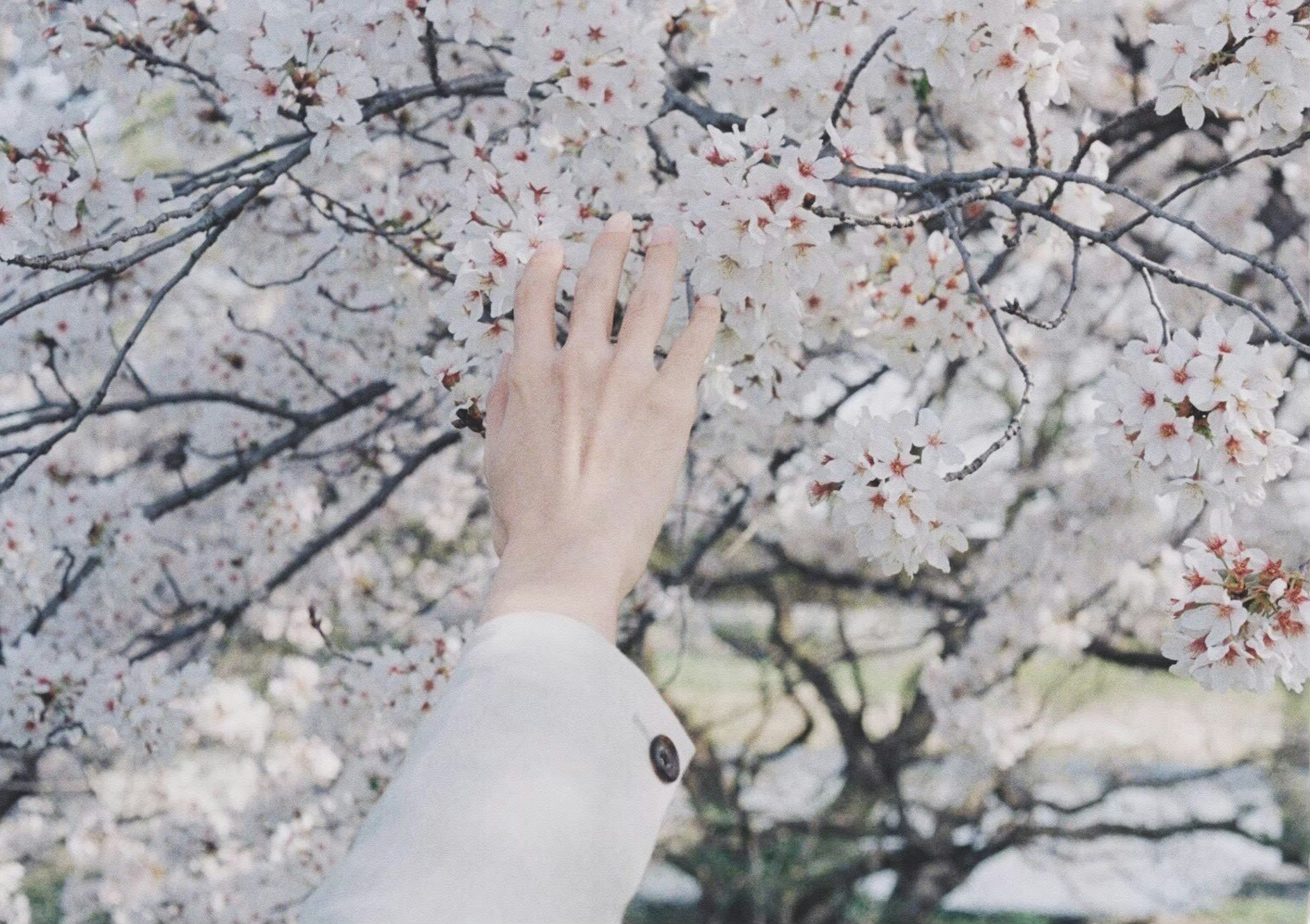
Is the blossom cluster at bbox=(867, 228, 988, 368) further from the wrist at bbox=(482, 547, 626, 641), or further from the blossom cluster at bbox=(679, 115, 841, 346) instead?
the wrist at bbox=(482, 547, 626, 641)

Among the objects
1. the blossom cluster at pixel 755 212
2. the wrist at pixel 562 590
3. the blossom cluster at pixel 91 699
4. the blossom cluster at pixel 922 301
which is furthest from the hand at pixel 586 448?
the blossom cluster at pixel 91 699

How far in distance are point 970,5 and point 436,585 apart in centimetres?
423

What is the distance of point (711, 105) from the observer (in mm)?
2738

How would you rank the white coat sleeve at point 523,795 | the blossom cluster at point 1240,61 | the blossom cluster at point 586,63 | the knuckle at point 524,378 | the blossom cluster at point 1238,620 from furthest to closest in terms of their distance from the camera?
the blossom cluster at point 586,63 < the blossom cluster at point 1240,61 < the blossom cluster at point 1238,620 < the knuckle at point 524,378 < the white coat sleeve at point 523,795

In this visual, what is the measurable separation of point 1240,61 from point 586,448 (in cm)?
124

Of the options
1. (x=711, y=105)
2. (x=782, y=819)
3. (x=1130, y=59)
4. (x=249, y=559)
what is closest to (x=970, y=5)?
(x=711, y=105)

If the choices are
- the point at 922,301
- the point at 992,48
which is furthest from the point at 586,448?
the point at 922,301

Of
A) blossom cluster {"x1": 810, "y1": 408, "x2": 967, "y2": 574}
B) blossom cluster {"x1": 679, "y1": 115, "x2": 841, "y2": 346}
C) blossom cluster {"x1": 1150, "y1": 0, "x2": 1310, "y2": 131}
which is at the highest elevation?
Answer: blossom cluster {"x1": 1150, "y1": 0, "x2": 1310, "y2": 131}

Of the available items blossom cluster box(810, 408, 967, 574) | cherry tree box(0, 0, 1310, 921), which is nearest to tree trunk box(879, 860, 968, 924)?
cherry tree box(0, 0, 1310, 921)

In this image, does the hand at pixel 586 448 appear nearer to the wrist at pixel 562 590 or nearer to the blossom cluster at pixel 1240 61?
the wrist at pixel 562 590

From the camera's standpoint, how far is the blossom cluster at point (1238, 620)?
145 centimetres

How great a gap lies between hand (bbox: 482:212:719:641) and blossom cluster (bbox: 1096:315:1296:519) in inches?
30.6

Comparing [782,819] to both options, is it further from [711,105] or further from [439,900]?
[439,900]

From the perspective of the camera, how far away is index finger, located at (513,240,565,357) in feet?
3.13
